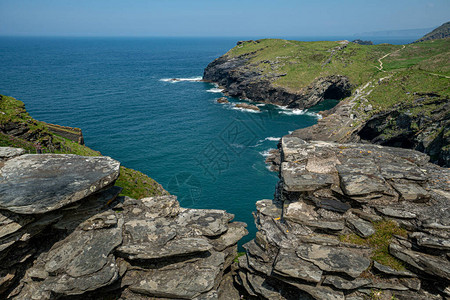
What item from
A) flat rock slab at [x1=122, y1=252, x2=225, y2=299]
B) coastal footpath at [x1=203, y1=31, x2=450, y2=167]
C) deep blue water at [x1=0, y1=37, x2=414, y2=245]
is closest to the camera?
flat rock slab at [x1=122, y1=252, x2=225, y2=299]

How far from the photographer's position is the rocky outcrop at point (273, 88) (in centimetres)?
10575

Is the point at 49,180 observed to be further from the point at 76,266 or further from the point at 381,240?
the point at 381,240

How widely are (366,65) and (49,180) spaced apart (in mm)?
123084

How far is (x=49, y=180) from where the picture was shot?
13.4 meters

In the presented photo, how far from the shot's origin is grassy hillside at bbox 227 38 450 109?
7031 centimetres

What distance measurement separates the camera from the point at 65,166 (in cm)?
1489

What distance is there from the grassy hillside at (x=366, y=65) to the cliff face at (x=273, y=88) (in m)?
1.93

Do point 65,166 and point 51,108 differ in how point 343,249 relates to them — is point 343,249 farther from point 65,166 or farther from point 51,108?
point 51,108

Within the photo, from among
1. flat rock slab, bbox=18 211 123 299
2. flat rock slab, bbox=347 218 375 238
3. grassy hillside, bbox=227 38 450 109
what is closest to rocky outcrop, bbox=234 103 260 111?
grassy hillside, bbox=227 38 450 109

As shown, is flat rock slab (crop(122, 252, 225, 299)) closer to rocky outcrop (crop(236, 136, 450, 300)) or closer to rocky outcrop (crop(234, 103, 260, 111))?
rocky outcrop (crop(236, 136, 450, 300))

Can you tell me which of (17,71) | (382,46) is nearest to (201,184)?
(382,46)

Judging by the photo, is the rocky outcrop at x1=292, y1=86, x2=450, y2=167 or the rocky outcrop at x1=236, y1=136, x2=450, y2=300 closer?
the rocky outcrop at x1=236, y1=136, x2=450, y2=300

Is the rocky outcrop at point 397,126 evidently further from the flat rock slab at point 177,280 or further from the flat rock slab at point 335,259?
the flat rock slab at point 177,280

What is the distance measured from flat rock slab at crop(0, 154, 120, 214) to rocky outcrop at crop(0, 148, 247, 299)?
1.5 inches
